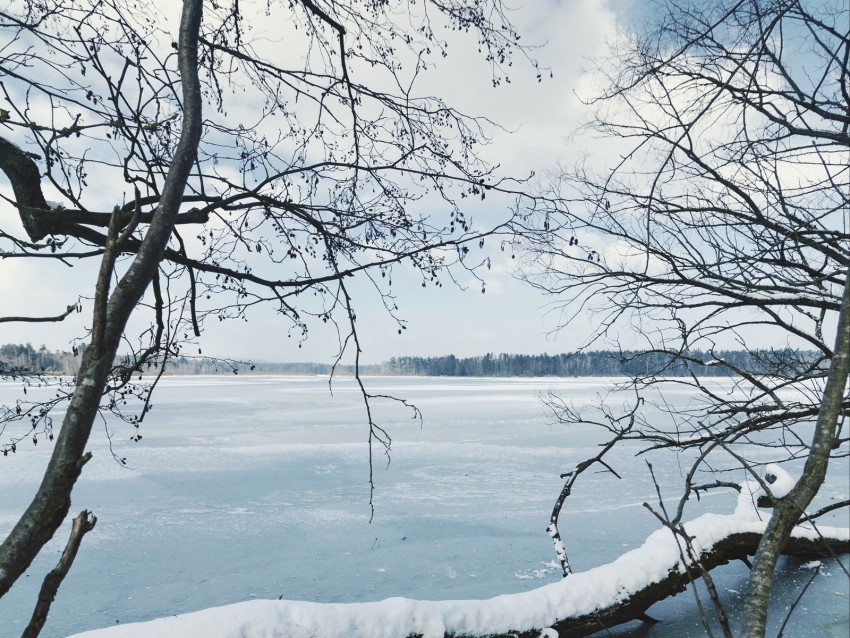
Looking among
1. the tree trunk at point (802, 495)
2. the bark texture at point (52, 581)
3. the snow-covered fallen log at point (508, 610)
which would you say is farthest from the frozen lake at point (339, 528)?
the bark texture at point (52, 581)

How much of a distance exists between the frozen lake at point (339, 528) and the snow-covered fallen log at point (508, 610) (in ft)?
1.97

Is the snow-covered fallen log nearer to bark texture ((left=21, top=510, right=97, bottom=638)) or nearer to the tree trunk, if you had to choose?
the tree trunk

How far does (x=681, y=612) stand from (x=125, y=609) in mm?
6197

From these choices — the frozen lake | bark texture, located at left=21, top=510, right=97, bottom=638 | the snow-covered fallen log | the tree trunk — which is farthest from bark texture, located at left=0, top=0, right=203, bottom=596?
the frozen lake

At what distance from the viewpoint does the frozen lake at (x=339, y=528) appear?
6.68 meters

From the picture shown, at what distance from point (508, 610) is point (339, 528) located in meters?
4.75

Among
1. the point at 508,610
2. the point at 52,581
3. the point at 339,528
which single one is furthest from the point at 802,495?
the point at 339,528

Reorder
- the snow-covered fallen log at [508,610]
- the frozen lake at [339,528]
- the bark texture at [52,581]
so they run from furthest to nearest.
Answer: the frozen lake at [339,528], the snow-covered fallen log at [508,610], the bark texture at [52,581]

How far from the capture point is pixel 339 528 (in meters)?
9.27

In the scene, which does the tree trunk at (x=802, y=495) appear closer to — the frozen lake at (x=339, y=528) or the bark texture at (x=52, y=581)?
the bark texture at (x=52, y=581)

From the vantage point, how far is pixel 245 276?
2971 mm

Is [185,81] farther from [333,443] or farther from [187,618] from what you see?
[333,443]

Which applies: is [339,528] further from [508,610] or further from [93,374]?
[93,374]

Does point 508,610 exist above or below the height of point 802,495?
below
